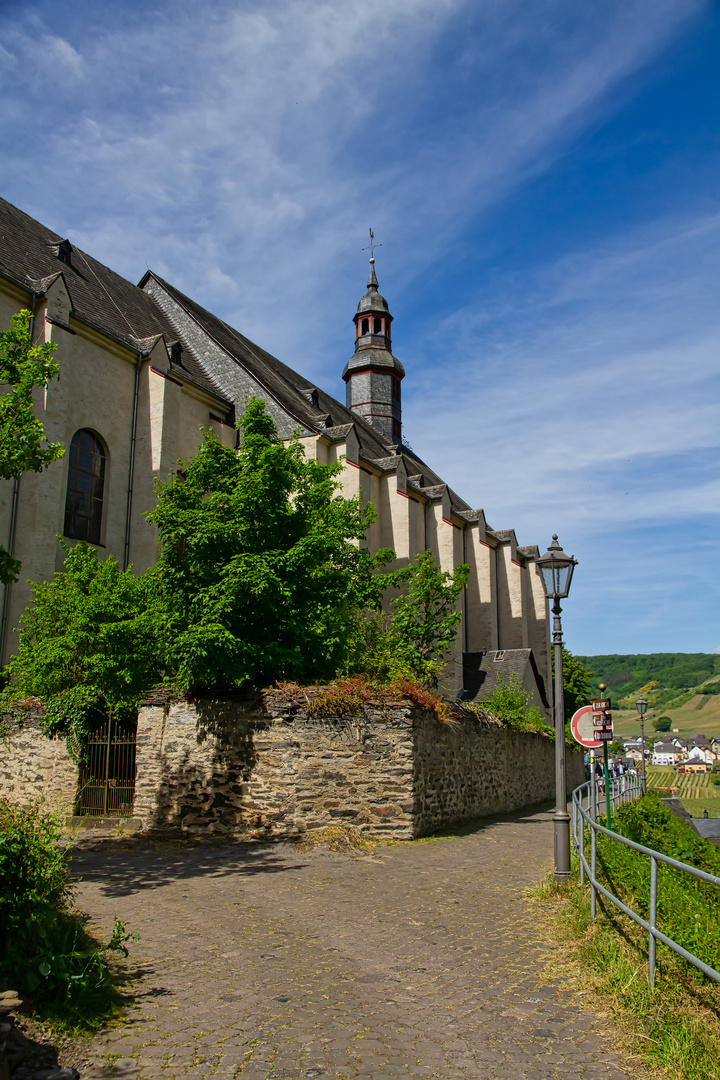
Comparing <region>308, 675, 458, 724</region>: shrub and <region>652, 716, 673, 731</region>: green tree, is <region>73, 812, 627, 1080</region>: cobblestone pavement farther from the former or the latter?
<region>652, 716, 673, 731</region>: green tree

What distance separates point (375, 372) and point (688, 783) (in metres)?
85.5

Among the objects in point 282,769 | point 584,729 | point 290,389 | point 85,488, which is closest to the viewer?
point 282,769

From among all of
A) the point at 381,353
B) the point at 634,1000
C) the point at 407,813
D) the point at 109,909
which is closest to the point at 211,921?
the point at 109,909

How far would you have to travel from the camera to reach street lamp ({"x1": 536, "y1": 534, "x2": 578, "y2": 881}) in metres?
8.30

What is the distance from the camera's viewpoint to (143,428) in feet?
77.5

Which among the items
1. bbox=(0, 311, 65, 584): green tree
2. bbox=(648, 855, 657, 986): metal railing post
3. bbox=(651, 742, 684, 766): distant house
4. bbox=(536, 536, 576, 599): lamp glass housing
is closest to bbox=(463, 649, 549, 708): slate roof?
bbox=(536, 536, 576, 599): lamp glass housing

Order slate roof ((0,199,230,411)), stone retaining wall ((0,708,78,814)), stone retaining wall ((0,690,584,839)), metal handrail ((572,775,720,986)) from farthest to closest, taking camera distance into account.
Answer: slate roof ((0,199,230,411))
stone retaining wall ((0,708,78,814))
stone retaining wall ((0,690,584,839))
metal handrail ((572,775,720,986))

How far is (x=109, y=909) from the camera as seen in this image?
7367 mm

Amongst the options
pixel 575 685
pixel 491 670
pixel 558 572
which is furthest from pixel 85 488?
pixel 575 685

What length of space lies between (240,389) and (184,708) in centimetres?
1758

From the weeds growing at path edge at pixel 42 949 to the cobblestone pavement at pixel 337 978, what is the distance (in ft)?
0.88

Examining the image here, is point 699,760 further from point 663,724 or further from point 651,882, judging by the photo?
point 651,882

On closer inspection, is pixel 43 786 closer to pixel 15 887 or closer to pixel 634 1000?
pixel 15 887

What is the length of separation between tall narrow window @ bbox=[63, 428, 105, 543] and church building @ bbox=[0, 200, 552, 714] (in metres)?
0.04
